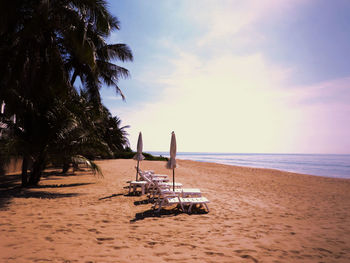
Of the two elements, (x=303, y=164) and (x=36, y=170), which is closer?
(x=36, y=170)

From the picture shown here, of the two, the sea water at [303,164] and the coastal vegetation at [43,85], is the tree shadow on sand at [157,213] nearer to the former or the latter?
the coastal vegetation at [43,85]

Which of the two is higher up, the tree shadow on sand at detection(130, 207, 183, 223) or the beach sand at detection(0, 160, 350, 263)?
the beach sand at detection(0, 160, 350, 263)

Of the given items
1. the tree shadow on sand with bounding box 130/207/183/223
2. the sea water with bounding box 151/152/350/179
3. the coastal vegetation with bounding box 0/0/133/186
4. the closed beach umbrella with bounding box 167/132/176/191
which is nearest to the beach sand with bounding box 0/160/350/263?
the tree shadow on sand with bounding box 130/207/183/223

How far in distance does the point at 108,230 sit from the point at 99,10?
7.57 m

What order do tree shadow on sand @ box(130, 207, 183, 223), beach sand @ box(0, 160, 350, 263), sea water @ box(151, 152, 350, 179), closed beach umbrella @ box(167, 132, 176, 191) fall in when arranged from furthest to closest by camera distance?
sea water @ box(151, 152, 350, 179), closed beach umbrella @ box(167, 132, 176, 191), tree shadow on sand @ box(130, 207, 183, 223), beach sand @ box(0, 160, 350, 263)

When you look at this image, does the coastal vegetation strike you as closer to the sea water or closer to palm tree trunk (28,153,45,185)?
palm tree trunk (28,153,45,185)

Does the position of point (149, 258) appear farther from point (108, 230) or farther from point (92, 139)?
point (92, 139)

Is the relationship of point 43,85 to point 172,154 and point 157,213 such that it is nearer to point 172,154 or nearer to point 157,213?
point 172,154

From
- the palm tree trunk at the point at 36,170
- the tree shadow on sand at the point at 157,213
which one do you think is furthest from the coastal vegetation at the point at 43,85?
the tree shadow on sand at the point at 157,213

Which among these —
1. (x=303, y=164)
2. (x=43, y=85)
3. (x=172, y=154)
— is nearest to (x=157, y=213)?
(x=172, y=154)

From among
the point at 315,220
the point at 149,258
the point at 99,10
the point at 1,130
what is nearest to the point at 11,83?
the point at 1,130

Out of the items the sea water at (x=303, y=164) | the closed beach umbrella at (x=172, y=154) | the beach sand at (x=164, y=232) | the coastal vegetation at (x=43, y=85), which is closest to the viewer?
the beach sand at (x=164, y=232)

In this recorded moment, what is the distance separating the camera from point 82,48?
304 inches

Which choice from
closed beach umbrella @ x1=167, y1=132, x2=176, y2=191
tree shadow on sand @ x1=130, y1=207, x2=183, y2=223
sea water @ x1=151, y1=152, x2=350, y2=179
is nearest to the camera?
tree shadow on sand @ x1=130, y1=207, x2=183, y2=223
